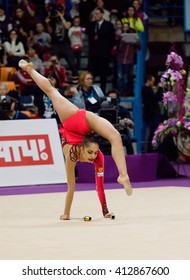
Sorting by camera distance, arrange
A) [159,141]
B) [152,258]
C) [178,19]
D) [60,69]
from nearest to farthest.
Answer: [152,258], [159,141], [60,69], [178,19]

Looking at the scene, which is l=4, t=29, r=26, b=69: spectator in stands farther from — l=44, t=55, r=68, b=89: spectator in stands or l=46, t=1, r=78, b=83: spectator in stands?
l=46, t=1, r=78, b=83: spectator in stands

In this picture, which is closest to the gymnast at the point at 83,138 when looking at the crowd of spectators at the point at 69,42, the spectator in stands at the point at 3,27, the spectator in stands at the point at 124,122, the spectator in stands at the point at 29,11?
the spectator in stands at the point at 124,122

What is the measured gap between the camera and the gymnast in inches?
388

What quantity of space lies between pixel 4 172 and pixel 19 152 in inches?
13.8

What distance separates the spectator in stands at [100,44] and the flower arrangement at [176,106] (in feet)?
11.8

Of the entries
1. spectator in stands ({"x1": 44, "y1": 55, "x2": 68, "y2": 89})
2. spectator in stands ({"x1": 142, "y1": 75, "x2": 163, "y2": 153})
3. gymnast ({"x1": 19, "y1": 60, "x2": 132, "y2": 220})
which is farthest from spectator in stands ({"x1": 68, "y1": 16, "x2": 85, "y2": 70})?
gymnast ({"x1": 19, "y1": 60, "x2": 132, "y2": 220})

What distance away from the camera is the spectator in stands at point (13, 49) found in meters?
17.7

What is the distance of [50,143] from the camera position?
1370cm

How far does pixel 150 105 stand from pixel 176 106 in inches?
123

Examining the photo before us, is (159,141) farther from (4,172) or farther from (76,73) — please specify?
(76,73)

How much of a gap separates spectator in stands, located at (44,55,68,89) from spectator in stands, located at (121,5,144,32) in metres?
1.62

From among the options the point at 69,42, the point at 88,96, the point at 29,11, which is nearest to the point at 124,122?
the point at 88,96

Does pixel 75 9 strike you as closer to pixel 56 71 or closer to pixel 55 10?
pixel 55 10

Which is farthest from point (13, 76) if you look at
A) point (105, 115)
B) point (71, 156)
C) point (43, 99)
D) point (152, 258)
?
point (152, 258)
